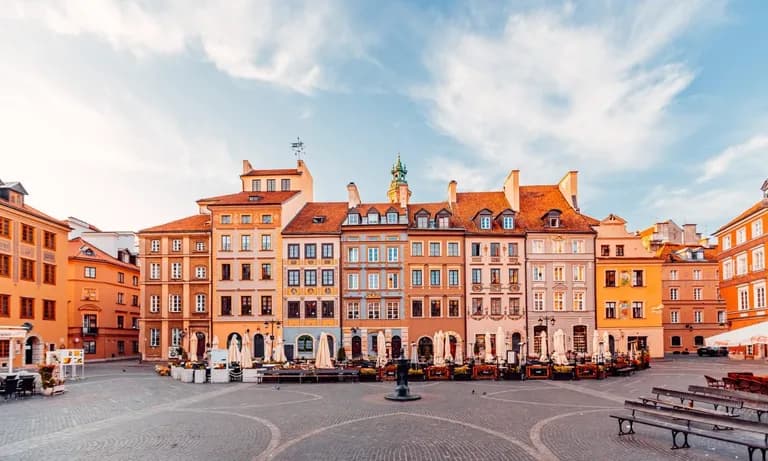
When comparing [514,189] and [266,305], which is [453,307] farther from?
[266,305]

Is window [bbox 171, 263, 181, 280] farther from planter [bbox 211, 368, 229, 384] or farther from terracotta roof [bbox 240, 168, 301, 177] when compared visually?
planter [bbox 211, 368, 229, 384]

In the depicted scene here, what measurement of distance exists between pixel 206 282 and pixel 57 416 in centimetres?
2975

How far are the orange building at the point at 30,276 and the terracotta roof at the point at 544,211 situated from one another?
121 ft

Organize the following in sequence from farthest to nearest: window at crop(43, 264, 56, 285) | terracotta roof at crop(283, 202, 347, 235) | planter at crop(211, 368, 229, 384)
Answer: terracotta roof at crop(283, 202, 347, 235), window at crop(43, 264, 56, 285), planter at crop(211, 368, 229, 384)

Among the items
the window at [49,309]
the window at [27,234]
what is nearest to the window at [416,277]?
the window at [49,309]

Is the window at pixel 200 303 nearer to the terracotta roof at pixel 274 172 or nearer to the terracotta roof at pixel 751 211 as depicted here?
the terracotta roof at pixel 274 172

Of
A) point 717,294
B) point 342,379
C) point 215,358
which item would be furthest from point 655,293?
point 215,358

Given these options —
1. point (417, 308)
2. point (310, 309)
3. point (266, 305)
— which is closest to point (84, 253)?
point (266, 305)

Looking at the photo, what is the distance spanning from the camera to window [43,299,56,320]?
41.5 metres

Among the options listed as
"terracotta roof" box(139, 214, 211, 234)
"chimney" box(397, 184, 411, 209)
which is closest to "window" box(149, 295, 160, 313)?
"terracotta roof" box(139, 214, 211, 234)

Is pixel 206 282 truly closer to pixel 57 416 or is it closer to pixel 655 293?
pixel 57 416

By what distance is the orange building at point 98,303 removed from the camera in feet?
170

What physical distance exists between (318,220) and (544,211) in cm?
1972

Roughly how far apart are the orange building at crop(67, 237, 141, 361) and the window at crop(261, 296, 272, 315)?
60.5ft
